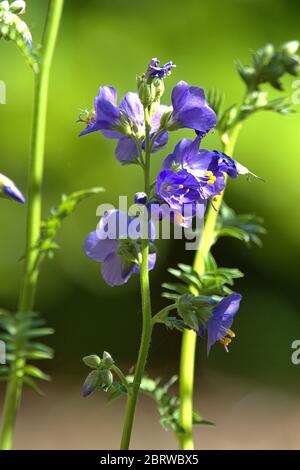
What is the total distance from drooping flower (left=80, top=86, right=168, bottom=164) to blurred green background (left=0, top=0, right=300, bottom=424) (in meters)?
1.19

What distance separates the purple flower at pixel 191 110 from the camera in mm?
923

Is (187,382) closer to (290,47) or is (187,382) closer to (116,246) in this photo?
(116,246)

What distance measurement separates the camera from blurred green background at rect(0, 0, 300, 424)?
2.34m

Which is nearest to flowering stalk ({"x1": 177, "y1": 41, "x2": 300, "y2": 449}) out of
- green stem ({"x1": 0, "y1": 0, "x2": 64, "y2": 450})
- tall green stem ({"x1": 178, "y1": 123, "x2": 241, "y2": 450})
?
tall green stem ({"x1": 178, "y1": 123, "x2": 241, "y2": 450})

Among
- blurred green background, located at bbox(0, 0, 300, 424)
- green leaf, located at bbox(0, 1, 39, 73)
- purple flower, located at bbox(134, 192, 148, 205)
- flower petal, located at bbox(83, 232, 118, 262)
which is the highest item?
blurred green background, located at bbox(0, 0, 300, 424)

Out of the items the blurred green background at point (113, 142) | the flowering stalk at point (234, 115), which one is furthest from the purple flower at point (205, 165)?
the blurred green background at point (113, 142)

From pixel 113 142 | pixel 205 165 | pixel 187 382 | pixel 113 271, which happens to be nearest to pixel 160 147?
pixel 205 165

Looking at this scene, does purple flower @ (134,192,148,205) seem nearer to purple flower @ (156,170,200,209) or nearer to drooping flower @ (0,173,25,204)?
purple flower @ (156,170,200,209)

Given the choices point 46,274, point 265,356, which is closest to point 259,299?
point 265,356

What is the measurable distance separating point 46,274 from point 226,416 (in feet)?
2.51

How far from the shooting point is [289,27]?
2.51 meters

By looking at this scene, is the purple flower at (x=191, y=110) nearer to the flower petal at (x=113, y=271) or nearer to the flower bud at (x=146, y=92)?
the flower bud at (x=146, y=92)

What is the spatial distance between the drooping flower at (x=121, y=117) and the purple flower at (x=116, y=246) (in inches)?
2.8
